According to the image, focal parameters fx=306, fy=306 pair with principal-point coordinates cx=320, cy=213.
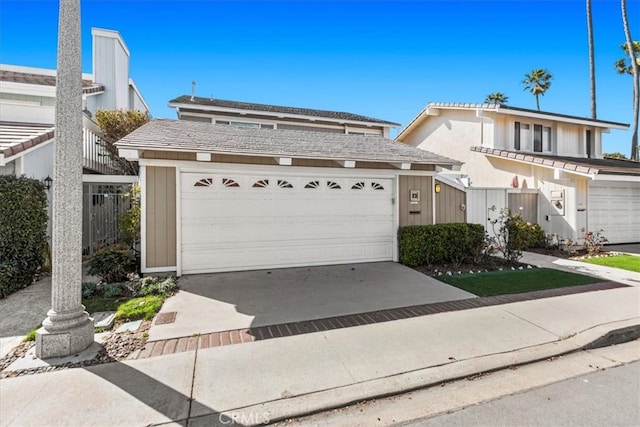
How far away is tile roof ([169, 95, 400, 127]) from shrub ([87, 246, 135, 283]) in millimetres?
9556

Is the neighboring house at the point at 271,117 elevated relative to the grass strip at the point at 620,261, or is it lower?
elevated

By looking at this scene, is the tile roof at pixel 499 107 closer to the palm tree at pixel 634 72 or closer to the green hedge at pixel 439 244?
the green hedge at pixel 439 244

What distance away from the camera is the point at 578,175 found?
10492mm

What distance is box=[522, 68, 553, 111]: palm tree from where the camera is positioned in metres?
28.3

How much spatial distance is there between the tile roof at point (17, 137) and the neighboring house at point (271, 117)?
235 inches

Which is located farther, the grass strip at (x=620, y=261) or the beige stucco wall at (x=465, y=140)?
the beige stucco wall at (x=465, y=140)

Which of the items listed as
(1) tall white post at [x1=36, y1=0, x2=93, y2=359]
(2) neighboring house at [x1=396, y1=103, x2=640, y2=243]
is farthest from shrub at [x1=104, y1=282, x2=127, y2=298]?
(2) neighboring house at [x1=396, y1=103, x2=640, y2=243]

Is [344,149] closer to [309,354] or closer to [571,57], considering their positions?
[309,354]

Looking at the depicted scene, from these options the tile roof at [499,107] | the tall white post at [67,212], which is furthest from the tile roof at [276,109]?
the tall white post at [67,212]

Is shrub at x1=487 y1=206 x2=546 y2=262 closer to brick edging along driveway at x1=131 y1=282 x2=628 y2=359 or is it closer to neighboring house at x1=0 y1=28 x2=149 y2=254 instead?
brick edging along driveway at x1=131 y1=282 x2=628 y2=359

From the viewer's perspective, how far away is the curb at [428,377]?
2.62 m

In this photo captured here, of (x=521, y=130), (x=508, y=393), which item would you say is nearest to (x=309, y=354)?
(x=508, y=393)

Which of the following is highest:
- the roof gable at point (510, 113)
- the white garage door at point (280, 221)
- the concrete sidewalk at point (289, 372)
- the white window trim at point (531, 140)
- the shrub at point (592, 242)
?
the roof gable at point (510, 113)

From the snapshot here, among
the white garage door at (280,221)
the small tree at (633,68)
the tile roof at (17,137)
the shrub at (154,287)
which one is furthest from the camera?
the small tree at (633,68)
